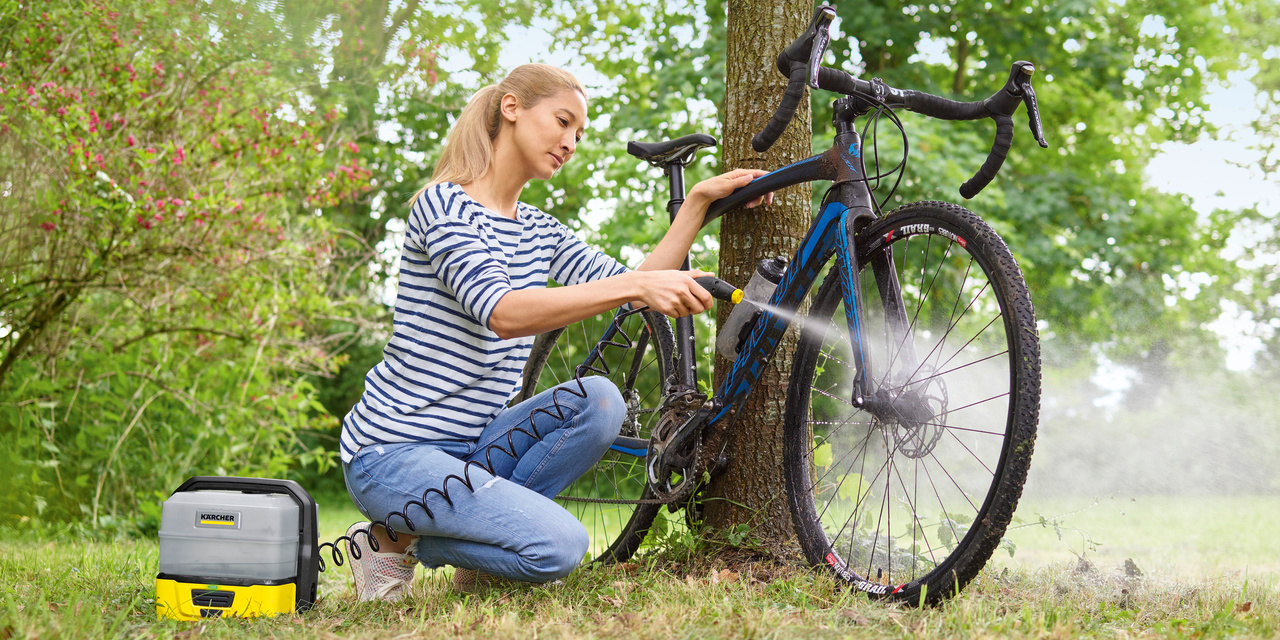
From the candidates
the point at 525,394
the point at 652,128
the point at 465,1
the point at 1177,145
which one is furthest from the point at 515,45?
the point at 1177,145

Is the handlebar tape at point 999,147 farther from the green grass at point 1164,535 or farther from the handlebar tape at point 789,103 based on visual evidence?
the green grass at point 1164,535

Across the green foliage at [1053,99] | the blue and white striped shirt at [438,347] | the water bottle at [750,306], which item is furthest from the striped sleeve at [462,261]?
the green foliage at [1053,99]

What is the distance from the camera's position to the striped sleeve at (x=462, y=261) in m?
1.82

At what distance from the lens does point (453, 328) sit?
6.63ft

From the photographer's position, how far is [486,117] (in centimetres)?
214

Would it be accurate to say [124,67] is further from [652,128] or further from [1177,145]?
[1177,145]

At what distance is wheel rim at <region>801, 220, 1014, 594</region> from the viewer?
1.75 meters

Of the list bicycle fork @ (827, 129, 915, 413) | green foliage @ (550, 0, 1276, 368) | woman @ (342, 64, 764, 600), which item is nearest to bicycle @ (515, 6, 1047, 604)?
bicycle fork @ (827, 129, 915, 413)

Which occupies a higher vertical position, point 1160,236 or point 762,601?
point 1160,236

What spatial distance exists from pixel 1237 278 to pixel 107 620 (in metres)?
12.5

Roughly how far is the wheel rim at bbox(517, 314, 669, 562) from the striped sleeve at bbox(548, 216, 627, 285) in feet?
1.07

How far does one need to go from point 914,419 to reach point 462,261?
986mm

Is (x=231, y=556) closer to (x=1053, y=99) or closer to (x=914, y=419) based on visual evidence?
(x=914, y=419)

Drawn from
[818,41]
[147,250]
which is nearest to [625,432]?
[818,41]
